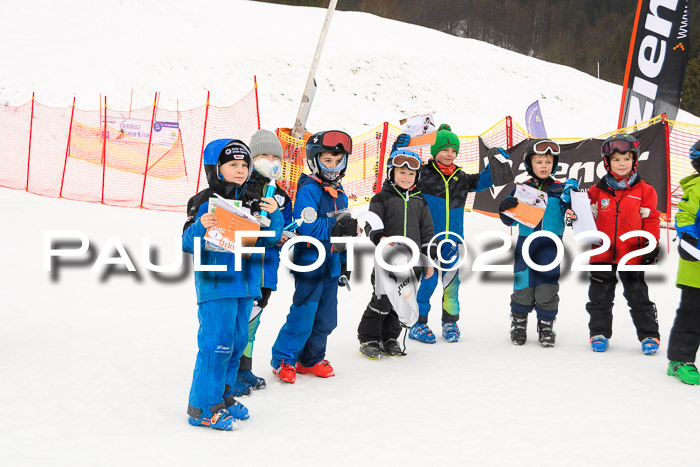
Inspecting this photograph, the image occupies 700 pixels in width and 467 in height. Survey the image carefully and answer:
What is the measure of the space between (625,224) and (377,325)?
2177 mm

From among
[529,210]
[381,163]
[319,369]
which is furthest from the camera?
[381,163]

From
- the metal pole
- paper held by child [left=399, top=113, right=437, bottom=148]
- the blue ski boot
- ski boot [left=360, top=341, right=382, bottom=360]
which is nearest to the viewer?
the blue ski boot

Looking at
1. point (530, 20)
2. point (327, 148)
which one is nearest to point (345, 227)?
point (327, 148)

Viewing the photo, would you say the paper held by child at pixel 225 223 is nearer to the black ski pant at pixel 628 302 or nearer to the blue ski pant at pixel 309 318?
the blue ski pant at pixel 309 318

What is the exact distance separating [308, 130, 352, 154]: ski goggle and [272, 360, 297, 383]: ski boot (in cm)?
162

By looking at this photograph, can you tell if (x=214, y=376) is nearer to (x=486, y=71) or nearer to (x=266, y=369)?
(x=266, y=369)

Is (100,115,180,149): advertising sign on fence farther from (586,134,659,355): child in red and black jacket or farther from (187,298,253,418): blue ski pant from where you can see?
(187,298,253,418): blue ski pant

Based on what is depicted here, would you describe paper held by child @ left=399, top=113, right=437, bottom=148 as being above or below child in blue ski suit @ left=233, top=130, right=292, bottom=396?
above

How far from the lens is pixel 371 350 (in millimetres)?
5230

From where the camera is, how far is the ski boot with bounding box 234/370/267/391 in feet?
14.6

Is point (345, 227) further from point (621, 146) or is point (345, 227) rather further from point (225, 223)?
point (621, 146)

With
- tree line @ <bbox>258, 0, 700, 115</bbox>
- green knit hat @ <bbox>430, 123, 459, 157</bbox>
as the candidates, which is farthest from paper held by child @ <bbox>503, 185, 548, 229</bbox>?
tree line @ <bbox>258, 0, 700, 115</bbox>

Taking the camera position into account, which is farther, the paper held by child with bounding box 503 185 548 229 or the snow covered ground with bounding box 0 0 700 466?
the paper held by child with bounding box 503 185 548 229

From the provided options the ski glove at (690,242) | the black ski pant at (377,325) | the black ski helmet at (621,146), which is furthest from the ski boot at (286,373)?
the black ski helmet at (621,146)
